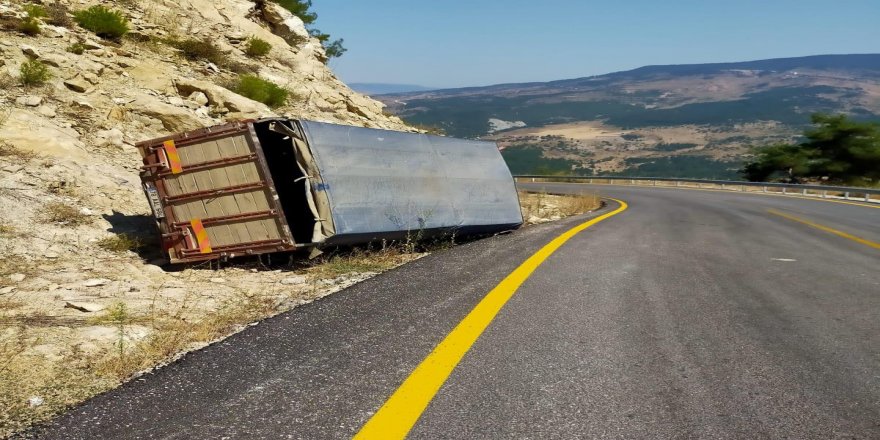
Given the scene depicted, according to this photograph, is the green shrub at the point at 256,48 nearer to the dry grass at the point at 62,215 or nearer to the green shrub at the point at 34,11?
the green shrub at the point at 34,11

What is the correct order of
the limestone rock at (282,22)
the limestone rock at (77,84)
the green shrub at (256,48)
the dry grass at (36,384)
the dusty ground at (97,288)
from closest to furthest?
1. the dry grass at (36,384)
2. the dusty ground at (97,288)
3. the limestone rock at (77,84)
4. the green shrub at (256,48)
5. the limestone rock at (282,22)

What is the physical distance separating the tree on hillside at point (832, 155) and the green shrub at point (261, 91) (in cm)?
3919

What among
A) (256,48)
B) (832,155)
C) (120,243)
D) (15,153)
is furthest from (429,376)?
(832,155)

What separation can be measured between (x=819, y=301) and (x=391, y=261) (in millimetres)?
4576

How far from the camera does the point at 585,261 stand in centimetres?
679

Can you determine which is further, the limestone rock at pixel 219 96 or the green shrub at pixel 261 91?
the green shrub at pixel 261 91

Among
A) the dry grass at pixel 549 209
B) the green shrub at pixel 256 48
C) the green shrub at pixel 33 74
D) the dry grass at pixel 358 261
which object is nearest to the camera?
the dry grass at pixel 358 261

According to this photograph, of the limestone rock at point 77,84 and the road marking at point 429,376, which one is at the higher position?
the limestone rock at point 77,84

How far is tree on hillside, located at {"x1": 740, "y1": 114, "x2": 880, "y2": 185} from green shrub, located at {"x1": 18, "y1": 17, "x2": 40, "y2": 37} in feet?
146

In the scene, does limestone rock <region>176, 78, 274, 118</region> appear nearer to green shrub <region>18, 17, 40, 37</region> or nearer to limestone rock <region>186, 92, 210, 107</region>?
limestone rock <region>186, 92, 210, 107</region>

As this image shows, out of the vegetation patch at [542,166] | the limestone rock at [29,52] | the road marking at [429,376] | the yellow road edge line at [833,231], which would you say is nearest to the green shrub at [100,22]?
the limestone rock at [29,52]

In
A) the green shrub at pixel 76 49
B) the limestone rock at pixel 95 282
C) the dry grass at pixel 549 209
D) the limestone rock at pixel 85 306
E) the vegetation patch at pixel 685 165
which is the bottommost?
the vegetation patch at pixel 685 165

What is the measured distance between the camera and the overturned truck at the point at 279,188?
713cm

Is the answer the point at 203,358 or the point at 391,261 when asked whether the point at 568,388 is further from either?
the point at 391,261
